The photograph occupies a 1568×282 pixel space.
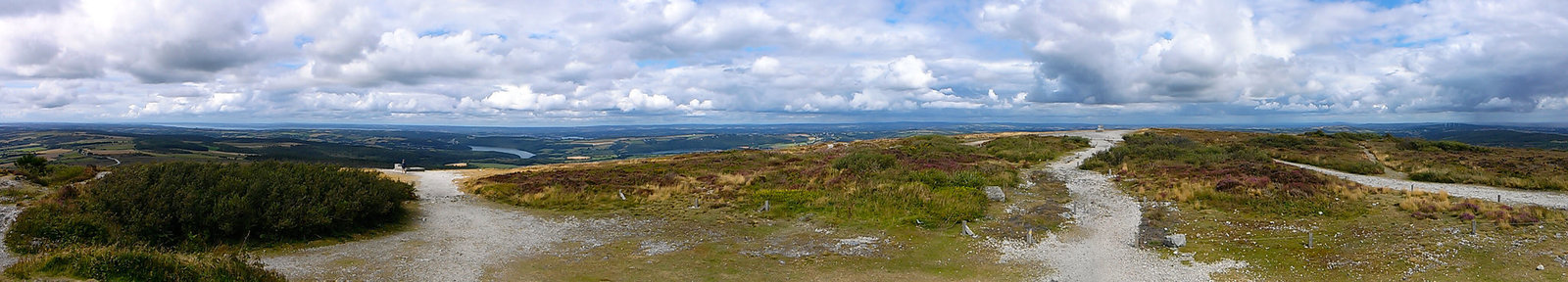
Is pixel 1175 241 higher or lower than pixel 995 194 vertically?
lower

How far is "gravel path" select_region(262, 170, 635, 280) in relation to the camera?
506 inches

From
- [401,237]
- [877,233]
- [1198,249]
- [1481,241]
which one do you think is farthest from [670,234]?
[1481,241]

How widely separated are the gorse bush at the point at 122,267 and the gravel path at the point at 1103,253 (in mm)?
13217

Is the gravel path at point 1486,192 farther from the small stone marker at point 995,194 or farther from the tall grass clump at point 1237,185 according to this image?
the small stone marker at point 995,194

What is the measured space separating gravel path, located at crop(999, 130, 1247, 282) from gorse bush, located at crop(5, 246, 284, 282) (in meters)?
13.2

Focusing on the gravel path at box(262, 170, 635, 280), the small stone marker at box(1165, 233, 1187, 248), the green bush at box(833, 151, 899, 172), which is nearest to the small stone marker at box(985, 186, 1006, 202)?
the small stone marker at box(1165, 233, 1187, 248)

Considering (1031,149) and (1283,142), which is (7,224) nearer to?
(1031,149)

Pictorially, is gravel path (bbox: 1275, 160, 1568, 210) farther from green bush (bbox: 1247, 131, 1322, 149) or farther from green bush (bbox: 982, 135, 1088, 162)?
green bush (bbox: 1247, 131, 1322, 149)

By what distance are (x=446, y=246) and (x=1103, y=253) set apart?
14.9m

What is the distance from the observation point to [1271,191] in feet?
68.2

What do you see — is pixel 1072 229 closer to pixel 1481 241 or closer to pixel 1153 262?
pixel 1153 262

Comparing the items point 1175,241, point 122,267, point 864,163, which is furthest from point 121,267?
point 864,163

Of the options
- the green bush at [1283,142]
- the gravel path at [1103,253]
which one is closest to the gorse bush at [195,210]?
the gravel path at [1103,253]

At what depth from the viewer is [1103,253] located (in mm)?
14531
